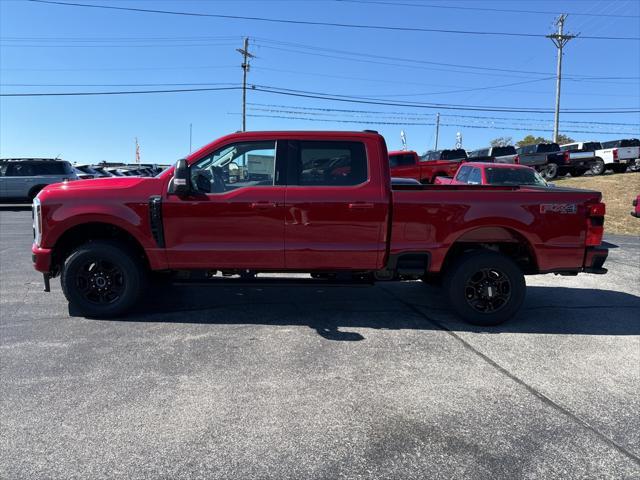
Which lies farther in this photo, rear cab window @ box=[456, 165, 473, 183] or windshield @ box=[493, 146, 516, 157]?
windshield @ box=[493, 146, 516, 157]

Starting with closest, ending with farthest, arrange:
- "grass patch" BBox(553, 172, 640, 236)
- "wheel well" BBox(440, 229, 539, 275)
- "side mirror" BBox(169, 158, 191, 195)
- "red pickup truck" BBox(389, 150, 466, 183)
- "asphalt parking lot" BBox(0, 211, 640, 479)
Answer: "asphalt parking lot" BBox(0, 211, 640, 479)
"side mirror" BBox(169, 158, 191, 195)
"wheel well" BBox(440, 229, 539, 275)
"grass patch" BBox(553, 172, 640, 236)
"red pickup truck" BBox(389, 150, 466, 183)

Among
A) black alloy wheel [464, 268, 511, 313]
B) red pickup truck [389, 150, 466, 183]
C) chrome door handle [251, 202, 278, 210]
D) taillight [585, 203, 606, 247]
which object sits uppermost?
red pickup truck [389, 150, 466, 183]

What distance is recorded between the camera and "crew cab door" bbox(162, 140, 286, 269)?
5.20 meters

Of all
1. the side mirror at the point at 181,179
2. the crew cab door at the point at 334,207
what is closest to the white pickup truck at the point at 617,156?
the crew cab door at the point at 334,207

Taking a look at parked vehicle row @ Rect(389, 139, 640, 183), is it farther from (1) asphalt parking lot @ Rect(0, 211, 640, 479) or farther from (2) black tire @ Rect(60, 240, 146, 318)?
(2) black tire @ Rect(60, 240, 146, 318)

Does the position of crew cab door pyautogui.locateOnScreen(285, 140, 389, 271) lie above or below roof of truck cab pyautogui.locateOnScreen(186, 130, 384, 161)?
below

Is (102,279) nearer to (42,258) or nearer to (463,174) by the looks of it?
(42,258)

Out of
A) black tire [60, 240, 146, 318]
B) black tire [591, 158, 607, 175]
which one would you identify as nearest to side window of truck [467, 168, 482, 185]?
black tire [60, 240, 146, 318]

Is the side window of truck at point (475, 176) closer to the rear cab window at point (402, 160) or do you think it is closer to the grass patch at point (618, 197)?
the grass patch at point (618, 197)

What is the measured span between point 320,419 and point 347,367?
925 millimetres

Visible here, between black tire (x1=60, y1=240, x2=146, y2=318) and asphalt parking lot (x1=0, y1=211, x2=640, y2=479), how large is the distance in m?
0.18

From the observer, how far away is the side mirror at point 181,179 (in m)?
5.03

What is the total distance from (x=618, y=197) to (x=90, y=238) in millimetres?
19792

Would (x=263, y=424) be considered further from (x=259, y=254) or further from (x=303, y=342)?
(x=259, y=254)
